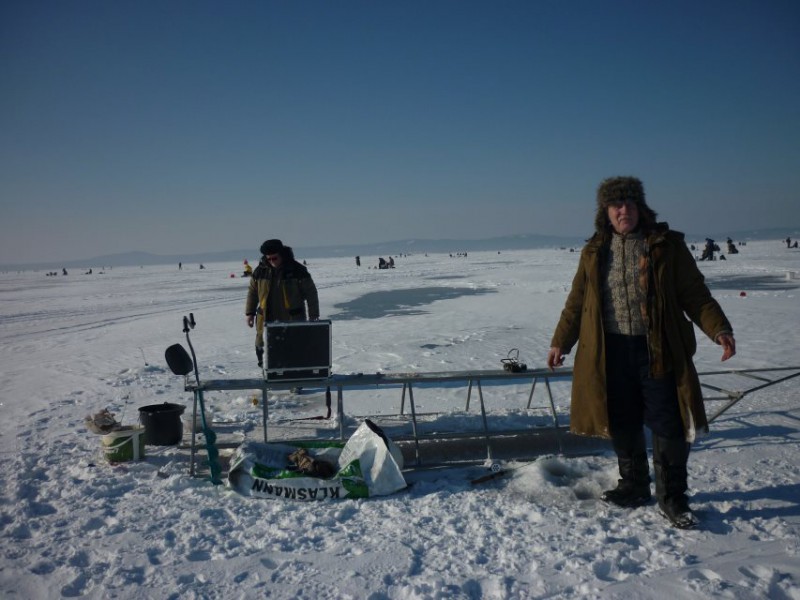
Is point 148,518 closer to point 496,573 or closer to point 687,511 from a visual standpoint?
point 496,573

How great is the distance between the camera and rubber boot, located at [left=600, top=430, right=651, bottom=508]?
3.54 meters

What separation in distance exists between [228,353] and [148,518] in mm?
6613

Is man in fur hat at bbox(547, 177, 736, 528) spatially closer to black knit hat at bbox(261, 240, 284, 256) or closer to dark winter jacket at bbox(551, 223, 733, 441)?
dark winter jacket at bbox(551, 223, 733, 441)

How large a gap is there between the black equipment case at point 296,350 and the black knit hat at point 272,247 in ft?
5.85

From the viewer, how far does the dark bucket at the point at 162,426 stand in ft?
16.6

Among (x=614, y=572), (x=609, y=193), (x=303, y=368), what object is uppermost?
(x=609, y=193)

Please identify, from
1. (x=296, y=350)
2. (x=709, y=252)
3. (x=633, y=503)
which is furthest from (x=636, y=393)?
(x=709, y=252)

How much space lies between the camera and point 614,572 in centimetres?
288

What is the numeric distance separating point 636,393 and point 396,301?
15.6m

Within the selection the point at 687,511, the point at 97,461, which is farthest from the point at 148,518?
the point at 687,511

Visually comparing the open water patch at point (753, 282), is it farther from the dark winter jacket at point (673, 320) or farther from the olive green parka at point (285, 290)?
the dark winter jacket at point (673, 320)

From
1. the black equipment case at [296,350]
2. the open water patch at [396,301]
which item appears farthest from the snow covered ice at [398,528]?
the open water patch at [396,301]

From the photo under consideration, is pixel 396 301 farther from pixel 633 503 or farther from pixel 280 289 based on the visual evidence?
pixel 633 503

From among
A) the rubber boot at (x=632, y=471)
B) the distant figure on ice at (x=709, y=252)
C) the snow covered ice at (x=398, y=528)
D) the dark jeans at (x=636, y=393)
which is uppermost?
the distant figure on ice at (x=709, y=252)
